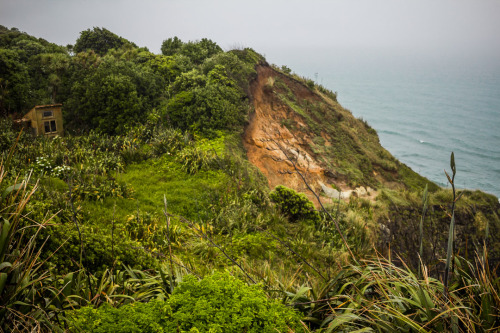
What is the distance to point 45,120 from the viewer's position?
11453 millimetres

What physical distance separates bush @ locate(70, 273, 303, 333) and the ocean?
1076 inches

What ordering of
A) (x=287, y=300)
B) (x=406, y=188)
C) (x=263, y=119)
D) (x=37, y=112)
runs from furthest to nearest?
(x=406, y=188) < (x=263, y=119) < (x=37, y=112) < (x=287, y=300)

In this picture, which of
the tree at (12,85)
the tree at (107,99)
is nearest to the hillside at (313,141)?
the tree at (107,99)

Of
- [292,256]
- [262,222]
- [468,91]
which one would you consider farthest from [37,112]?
[468,91]

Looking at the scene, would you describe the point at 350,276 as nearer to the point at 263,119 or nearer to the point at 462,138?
the point at 263,119

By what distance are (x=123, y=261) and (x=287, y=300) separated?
100 inches

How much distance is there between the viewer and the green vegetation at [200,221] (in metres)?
2.55

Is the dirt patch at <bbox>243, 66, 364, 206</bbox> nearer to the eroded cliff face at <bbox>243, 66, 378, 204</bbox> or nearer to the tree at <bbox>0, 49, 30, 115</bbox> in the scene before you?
the eroded cliff face at <bbox>243, 66, 378, 204</bbox>

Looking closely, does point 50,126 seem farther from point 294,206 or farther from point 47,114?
point 294,206

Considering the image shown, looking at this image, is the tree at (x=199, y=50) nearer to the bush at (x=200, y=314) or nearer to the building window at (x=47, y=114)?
the building window at (x=47, y=114)

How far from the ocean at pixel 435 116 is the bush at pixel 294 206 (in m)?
20.7

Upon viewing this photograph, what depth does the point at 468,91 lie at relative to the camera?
341ft

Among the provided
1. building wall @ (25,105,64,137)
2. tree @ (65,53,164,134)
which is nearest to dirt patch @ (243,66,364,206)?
tree @ (65,53,164,134)

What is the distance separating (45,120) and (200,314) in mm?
11848
